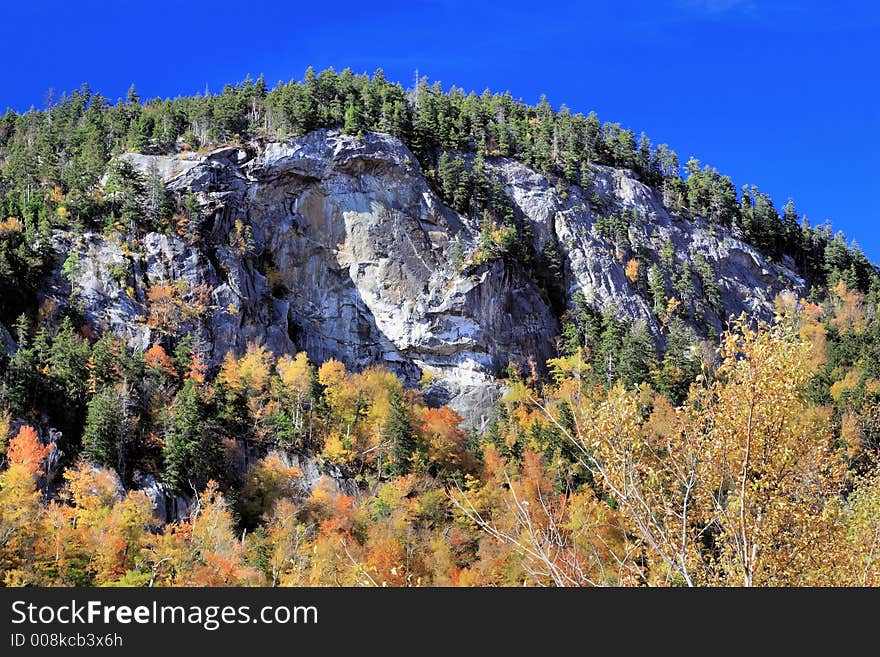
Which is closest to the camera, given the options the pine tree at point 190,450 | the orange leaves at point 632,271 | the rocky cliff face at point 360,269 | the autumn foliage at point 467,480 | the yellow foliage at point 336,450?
the autumn foliage at point 467,480

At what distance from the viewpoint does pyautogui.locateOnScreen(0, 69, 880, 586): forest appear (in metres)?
8.27

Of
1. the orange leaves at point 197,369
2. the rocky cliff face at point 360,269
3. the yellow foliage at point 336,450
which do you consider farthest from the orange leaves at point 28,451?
the rocky cliff face at point 360,269

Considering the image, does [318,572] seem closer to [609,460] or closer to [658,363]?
[609,460]

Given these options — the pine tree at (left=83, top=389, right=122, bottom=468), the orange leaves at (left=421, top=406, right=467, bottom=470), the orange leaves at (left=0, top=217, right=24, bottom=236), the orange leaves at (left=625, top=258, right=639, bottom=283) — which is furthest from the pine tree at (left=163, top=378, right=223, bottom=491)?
the orange leaves at (left=625, top=258, right=639, bottom=283)

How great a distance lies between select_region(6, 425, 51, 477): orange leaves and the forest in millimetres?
229

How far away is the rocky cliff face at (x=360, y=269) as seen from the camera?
6988 centimetres

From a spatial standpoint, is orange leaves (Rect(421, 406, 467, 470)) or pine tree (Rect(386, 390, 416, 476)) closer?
pine tree (Rect(386, 390, 416, 476))

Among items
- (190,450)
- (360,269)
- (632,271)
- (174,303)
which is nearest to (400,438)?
(190,450)

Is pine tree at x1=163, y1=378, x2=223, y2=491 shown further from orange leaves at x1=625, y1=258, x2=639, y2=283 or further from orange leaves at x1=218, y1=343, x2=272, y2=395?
orange leaves at x1=625, y1=258, x2=639, y2=283

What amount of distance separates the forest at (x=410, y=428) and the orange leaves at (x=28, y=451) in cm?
23

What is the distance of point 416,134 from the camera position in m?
89.6

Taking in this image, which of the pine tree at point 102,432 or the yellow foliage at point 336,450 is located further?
the yellow foliage at point 336,450

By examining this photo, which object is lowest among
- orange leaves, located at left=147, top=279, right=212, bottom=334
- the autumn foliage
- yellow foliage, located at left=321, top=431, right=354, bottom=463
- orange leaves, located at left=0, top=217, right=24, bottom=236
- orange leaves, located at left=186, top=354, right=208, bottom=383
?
the autumn foliage

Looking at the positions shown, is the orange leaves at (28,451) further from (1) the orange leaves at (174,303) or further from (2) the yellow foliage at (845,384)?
(2) the yellow foliage at (845,384)
